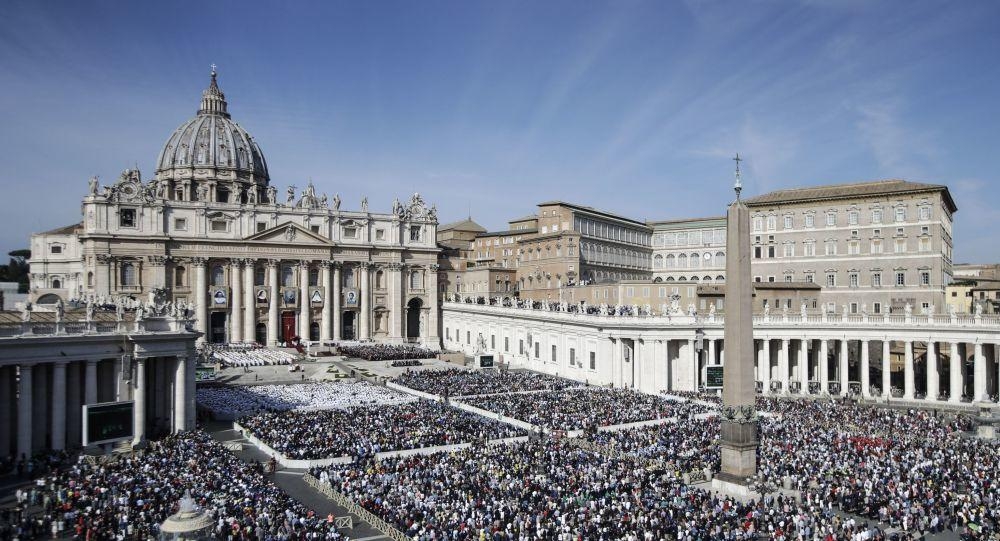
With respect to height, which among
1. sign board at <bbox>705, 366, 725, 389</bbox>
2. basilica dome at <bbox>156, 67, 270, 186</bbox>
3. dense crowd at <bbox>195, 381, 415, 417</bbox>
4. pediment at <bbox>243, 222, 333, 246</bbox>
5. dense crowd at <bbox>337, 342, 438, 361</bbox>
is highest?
basilica dome at <bbox>156, 67, 270, 186</bbox>

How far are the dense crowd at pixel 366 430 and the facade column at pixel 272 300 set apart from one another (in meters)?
41.7

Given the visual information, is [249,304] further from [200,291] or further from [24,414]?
[24,414]

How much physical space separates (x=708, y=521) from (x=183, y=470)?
18.5 metres

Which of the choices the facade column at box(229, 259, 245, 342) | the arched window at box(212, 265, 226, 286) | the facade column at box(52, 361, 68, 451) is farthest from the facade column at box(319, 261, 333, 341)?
the facade column at box(52, 361, 68, 451)

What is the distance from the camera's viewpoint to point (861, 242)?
62.4m

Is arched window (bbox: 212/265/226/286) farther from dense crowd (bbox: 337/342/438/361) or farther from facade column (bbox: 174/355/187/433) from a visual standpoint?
facade column (bbox: 174/355/187/433)

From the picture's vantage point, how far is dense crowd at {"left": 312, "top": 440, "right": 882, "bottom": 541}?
68.4 feet

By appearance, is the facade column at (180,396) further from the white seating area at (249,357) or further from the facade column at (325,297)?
the facade column at (325,297)

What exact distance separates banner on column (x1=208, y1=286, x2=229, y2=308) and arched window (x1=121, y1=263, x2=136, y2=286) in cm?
745

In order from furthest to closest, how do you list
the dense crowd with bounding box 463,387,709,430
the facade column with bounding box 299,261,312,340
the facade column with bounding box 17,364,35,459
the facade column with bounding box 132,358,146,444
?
the facade column with bounding box 299,261,312,340 → the dense crowd with bounding box 463,387,709,430 → the facade column with bounding box 132,358,146,444 → the facade column with bounding box 17,364,35,459

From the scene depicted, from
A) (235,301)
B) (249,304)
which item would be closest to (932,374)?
(249,304)

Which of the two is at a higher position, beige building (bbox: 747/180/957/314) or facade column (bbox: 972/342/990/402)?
beige building (bbox: 747/180/957/314)

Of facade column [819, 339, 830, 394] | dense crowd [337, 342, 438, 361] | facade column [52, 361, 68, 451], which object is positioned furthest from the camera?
Result: dense crowd [337, 342, 438, 361]

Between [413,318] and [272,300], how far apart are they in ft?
61.0
